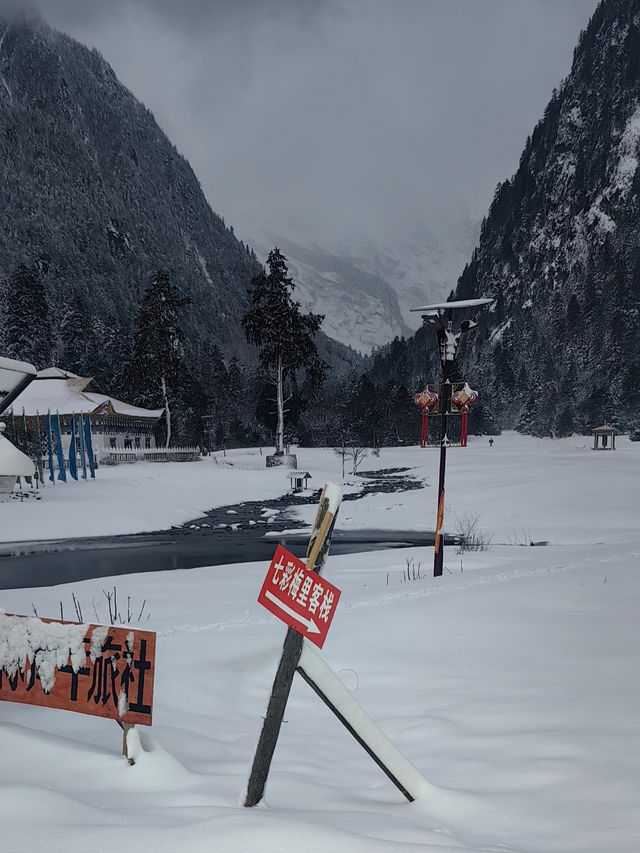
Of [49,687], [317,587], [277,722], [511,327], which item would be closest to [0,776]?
[49,687]

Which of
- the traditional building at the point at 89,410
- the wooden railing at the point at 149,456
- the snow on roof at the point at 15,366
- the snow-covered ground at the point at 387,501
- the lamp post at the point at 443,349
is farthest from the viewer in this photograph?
the traditional building at the point at 89,410

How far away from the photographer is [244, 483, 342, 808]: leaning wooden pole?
2721 mm

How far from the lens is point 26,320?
205ft

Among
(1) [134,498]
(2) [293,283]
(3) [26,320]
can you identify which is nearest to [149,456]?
(1) [134,498]

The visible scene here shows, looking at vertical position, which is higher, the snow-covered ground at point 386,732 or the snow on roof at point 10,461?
the snow on roof at point 10,461

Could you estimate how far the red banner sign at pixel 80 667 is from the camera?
3000mm

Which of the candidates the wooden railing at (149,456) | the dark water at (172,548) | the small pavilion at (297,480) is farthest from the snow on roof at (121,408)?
the dark water at (172,548)

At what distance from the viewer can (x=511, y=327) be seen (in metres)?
114

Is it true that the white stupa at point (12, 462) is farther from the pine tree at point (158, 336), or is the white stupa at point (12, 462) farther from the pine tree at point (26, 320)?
the pine tree at point (26, 320)

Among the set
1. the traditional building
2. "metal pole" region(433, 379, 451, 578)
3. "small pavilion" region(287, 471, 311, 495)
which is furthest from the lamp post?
the traditional building

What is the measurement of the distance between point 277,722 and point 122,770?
2.52 feet

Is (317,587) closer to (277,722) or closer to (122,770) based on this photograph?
(277,722)

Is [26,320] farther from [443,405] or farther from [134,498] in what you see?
[443,405]

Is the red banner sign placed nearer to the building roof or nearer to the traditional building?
the traditional building
